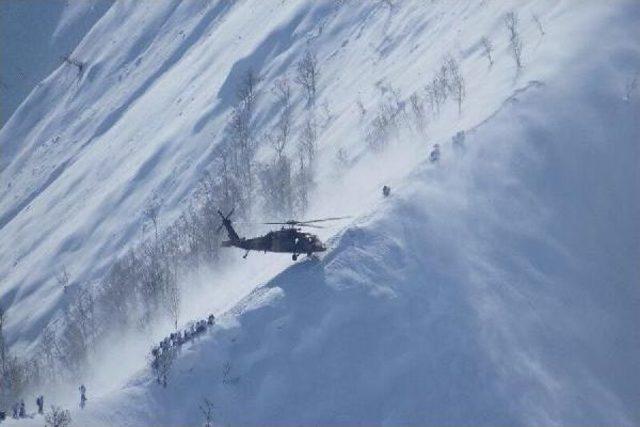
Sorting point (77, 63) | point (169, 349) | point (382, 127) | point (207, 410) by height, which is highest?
point (77, 63)

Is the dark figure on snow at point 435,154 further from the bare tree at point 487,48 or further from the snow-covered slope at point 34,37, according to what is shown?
the snow-covered slope at point 34,37

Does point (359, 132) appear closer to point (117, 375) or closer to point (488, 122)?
point (488, 122)

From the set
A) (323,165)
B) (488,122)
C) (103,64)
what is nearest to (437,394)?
(488,122)

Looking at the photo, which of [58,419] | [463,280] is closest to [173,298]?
[58,419]

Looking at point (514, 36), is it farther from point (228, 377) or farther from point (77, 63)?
point (77, 63)

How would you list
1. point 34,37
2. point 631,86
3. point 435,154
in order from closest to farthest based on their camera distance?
point 435,154, point 631,86, point 34,37

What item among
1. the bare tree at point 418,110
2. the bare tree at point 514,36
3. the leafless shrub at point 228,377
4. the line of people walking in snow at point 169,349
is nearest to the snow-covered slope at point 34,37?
the bare tree at point 418,110

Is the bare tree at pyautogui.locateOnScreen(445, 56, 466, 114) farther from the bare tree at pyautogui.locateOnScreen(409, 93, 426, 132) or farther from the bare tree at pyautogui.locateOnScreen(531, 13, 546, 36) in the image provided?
the bare tree at pyautogui.locateOnScreen(531, 13, 546, 36)
